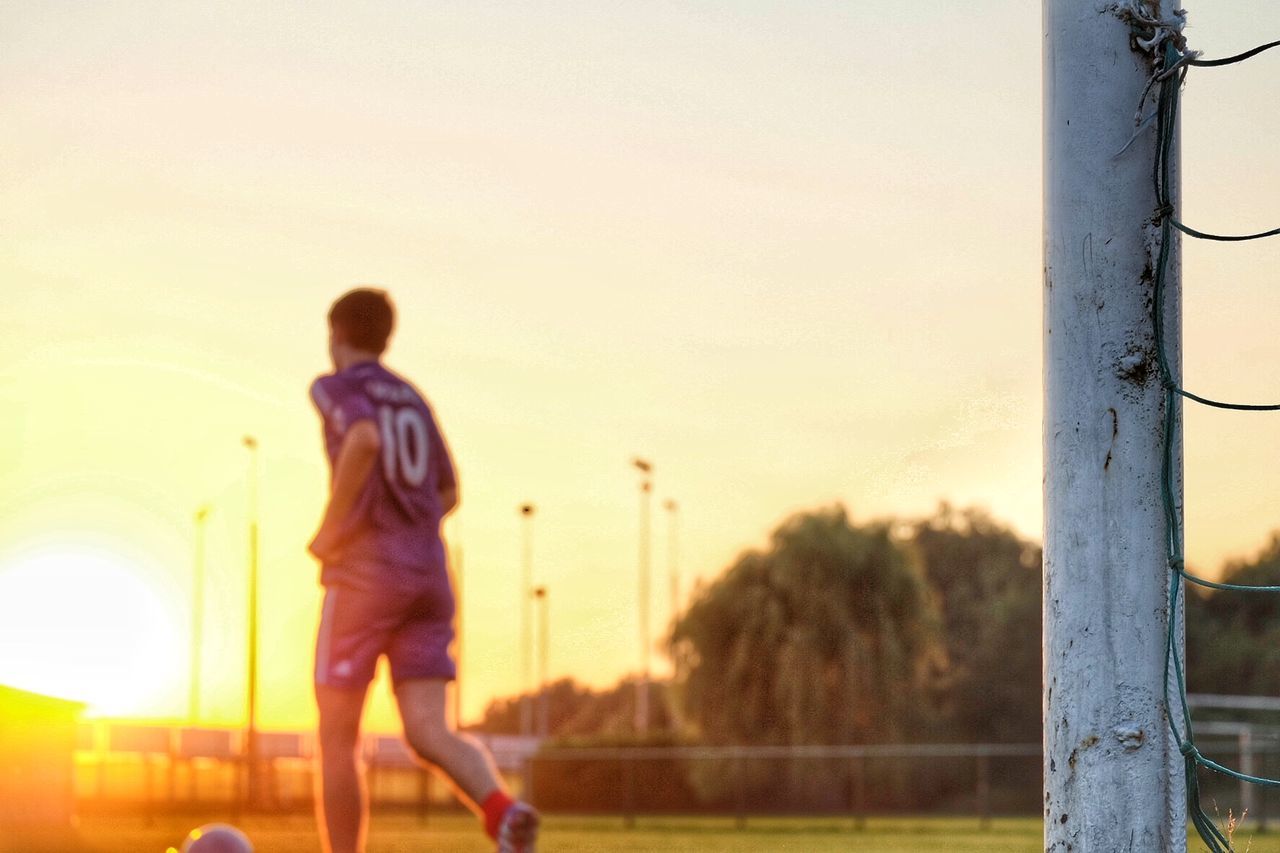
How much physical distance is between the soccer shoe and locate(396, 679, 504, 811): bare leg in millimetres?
147

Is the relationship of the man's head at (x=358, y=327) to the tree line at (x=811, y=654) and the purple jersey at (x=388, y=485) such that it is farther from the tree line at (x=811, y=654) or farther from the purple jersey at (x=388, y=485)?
the tree line at (x=811, y=654)

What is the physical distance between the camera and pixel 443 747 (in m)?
4.93

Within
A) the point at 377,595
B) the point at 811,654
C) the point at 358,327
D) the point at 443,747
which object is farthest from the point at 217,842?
the point at 811,654

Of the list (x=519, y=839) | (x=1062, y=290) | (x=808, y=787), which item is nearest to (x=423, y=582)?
(x=519, y=839)

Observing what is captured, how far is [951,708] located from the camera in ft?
156

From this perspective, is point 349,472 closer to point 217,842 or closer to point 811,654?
point 217,842

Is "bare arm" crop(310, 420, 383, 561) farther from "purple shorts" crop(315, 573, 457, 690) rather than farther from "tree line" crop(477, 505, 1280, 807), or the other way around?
"tree line" crop(477, 505, 1280, 807)

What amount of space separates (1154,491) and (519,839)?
2.32m

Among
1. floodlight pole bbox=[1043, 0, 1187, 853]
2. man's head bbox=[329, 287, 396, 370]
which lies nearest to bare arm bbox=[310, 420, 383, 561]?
man's head bbox=[329, 287, 396, 370]

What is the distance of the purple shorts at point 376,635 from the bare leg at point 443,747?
100mm

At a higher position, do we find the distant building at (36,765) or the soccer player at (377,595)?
the soccer player at (377,595)

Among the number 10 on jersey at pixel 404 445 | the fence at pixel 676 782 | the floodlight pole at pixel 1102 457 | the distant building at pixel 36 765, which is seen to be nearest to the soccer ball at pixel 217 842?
the number 10 on jersey at pixel 404 445

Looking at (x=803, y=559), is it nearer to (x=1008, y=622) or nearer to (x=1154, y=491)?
(x=1008, y=622)

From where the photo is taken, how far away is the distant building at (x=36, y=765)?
1723cm
